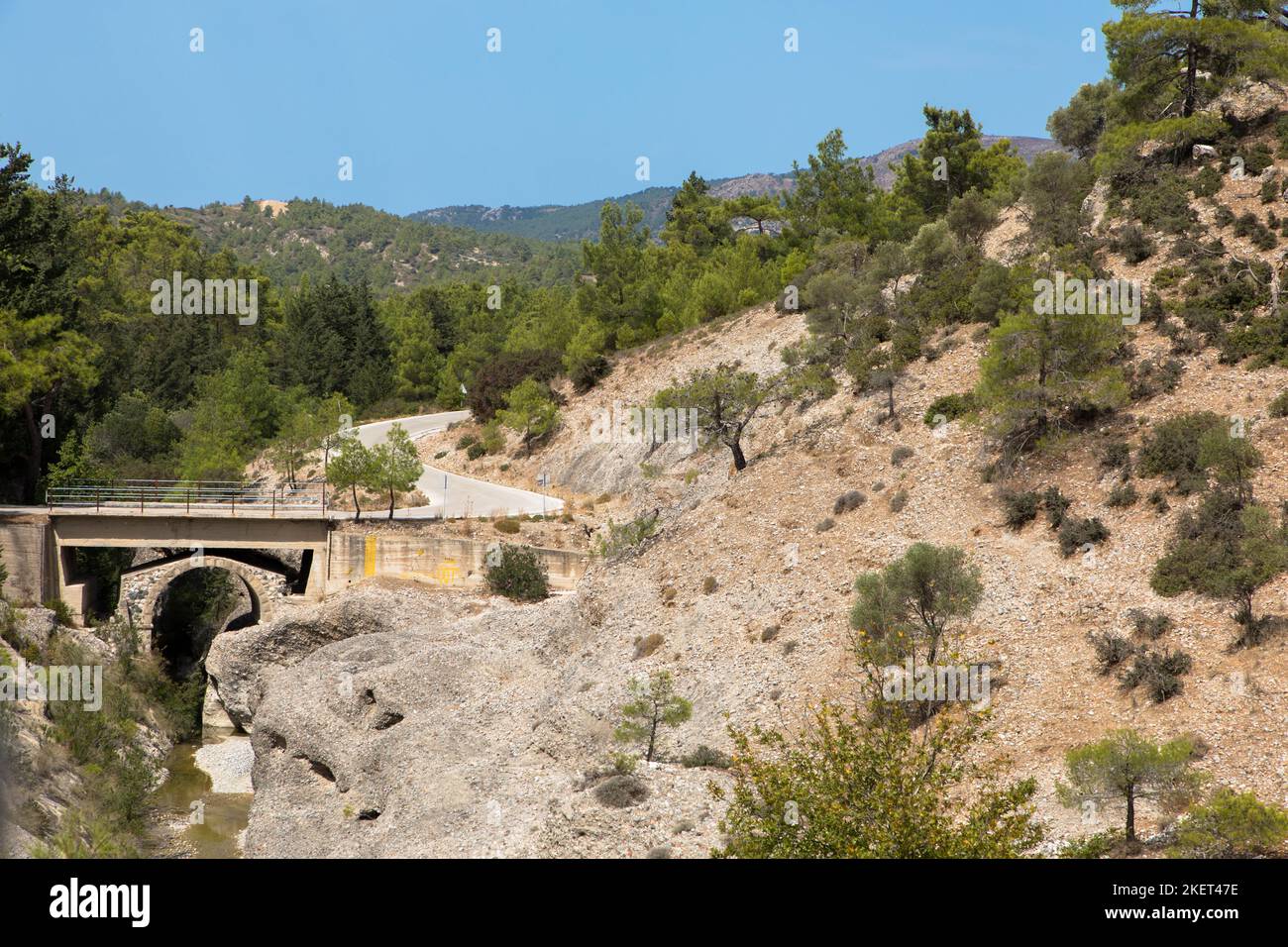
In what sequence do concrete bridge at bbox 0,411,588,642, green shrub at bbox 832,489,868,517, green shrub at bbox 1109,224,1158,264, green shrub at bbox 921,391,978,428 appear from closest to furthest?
green shrub at bbox 832,489,868,517, green shrub at bbox 921,391,978,428, green shrub at bbox 1109,224,1158,264, concrete bridge at bbox 0,411,588,642

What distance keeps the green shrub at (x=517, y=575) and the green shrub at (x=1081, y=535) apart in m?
21.3

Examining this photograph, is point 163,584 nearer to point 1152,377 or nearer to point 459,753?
point 459,753

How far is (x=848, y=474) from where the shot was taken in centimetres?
4194

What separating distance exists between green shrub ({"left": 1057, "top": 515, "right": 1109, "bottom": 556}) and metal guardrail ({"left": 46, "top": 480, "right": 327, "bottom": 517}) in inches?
1199

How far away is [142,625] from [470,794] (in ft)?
87.2

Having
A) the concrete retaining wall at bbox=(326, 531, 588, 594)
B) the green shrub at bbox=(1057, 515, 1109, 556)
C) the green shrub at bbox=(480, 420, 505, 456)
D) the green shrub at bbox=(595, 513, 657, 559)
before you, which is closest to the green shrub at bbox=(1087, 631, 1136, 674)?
the green shrub at bbox=(1057, 515, 1109, 556)

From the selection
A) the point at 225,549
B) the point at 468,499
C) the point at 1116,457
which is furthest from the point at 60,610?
the point at 1116,457

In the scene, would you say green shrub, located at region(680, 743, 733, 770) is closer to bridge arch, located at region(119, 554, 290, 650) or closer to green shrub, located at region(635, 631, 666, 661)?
green shrub, located at region(635, 631, 666, 661)

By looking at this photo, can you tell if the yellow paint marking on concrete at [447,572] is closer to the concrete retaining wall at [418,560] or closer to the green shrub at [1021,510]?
the concrete retaining wall at [418,560]

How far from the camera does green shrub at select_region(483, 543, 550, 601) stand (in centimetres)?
4838

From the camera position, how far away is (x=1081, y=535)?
109 ft

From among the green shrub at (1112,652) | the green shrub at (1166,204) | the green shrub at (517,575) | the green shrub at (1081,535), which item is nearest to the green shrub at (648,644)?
the green shrub at (517,575)
